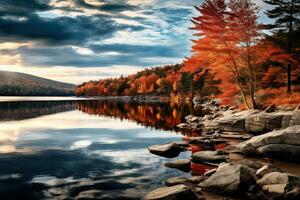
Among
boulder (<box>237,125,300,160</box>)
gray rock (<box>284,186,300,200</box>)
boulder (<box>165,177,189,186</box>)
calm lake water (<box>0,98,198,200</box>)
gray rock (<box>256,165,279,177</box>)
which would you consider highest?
boulder (<box>237,125,300,160</box>)

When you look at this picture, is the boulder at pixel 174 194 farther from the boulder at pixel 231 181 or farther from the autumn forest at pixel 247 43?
the autumn forest at pixel 247 43

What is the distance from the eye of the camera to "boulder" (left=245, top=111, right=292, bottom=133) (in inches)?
990

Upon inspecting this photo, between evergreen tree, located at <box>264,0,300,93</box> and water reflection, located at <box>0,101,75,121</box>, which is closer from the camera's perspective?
evergreen tree, located at <box>264,0,300,93</box>

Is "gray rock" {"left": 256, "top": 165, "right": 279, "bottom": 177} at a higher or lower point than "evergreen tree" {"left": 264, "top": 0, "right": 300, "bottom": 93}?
lower

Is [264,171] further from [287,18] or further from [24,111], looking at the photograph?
[24,111]

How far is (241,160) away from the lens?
1873 cm

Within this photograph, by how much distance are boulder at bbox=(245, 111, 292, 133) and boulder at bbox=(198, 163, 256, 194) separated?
12.0 meters

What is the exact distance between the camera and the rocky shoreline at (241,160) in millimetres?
13195

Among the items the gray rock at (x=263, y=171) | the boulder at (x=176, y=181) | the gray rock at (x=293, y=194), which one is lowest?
the boulder at (x=176, y=181)

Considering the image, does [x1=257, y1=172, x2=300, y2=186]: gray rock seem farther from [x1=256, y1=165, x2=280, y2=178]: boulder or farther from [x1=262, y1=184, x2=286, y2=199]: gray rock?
[x1=256, y1=165, x2=280, y2=178]: boulder

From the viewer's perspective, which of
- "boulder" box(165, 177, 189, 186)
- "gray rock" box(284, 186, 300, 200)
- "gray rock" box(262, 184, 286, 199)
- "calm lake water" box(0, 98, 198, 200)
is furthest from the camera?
"boulder" box(165, 177, 189, 186)

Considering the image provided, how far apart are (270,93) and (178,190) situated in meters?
31.0

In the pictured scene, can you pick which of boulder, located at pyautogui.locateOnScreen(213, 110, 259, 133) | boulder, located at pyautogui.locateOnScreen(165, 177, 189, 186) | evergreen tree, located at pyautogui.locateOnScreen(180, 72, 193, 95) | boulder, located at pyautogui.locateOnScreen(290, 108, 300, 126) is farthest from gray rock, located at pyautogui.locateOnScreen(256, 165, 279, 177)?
evergreen tree, located at pyautogui.locateOnScreen(180, 72, 193, 95)

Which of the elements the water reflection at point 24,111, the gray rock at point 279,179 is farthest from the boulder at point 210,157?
the water reflection at point 24,111
